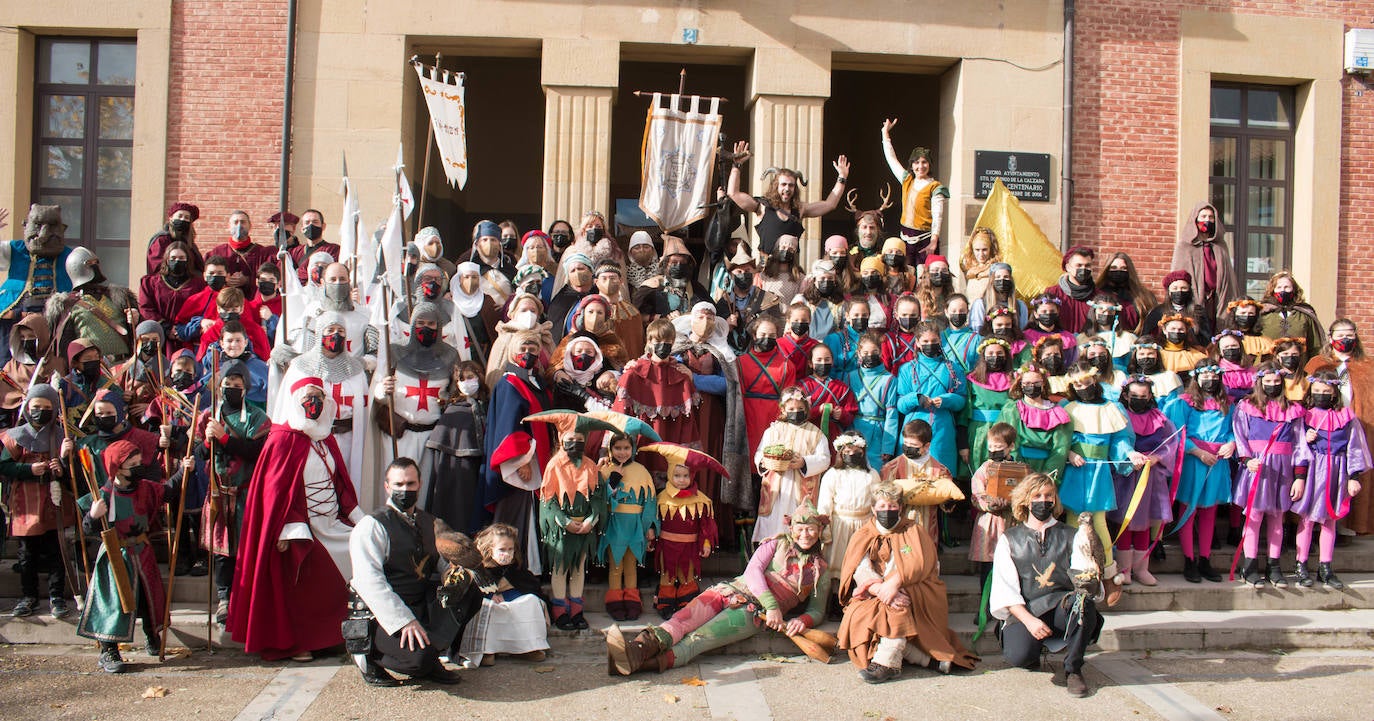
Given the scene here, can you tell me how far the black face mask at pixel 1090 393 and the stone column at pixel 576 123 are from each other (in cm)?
559

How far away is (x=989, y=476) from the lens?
7129mm

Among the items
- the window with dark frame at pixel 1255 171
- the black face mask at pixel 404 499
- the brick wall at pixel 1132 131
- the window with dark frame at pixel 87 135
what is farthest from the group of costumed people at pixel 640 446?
the window with dark frame at pixel 1255 171

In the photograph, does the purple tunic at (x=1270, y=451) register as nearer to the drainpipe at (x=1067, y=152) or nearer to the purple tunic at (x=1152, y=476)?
the purple tunic at (x=1152, y=476)

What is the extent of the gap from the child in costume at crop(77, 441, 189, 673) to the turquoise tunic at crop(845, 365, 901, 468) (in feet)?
14.1

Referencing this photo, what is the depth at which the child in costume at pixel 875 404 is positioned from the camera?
25.4ft

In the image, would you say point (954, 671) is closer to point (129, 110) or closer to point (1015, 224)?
point (1015, 224)

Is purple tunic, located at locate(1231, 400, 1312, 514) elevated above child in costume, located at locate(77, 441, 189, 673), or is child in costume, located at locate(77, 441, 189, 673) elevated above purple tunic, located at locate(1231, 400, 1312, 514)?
purple tunic, located at locate(1231, 400, 1312, 514)

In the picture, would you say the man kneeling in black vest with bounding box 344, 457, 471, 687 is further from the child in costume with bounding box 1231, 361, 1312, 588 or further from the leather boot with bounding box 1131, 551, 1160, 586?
the child in costume with bounding box 1231, 361, 1312, 588

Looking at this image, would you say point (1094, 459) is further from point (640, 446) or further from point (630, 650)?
point (630, 650)

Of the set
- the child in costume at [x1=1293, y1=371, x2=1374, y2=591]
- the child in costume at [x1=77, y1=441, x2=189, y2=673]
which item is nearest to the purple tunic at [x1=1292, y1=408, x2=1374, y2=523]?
the child in costume at [x1=1293, y1=371, x2=1374, y2=591]

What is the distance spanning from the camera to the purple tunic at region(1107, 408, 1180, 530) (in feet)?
25.0

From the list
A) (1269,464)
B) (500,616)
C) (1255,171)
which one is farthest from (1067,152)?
(500,616)

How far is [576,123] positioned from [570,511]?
599 centimetres

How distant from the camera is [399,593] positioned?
6094 mm
